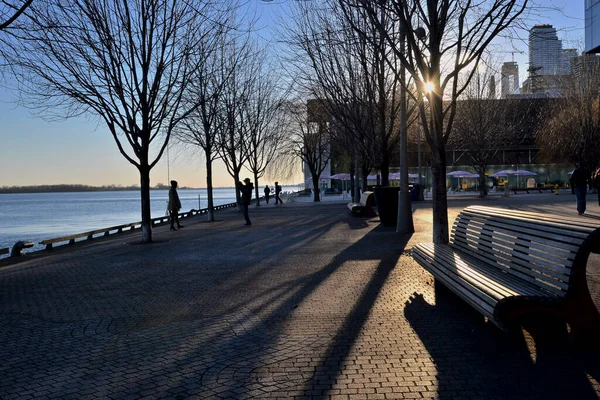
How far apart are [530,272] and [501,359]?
0.98 m

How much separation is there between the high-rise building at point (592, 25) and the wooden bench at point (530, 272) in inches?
753

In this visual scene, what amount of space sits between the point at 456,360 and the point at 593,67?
35.1 meters

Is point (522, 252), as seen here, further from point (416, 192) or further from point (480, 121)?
point (480, 121)

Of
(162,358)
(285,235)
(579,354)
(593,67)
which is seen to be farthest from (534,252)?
(593,67)

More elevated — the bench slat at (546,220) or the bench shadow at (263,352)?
the bench slat at (546,220)

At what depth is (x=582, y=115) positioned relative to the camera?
35156 millimetres

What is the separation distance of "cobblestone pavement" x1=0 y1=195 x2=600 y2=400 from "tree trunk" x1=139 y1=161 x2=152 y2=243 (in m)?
5.51

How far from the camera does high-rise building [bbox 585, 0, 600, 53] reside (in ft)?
69.4

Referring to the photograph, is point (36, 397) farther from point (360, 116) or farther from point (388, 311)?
point (360, 116)

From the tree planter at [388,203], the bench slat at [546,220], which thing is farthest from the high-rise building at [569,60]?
the bench slat at [546,220]

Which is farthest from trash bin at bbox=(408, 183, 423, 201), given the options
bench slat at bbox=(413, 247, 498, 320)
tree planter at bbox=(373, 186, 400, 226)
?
bench slat at bbox=(413, 247, 498, 320)

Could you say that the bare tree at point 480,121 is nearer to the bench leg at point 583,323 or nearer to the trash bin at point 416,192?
the trash bin at point 416,192

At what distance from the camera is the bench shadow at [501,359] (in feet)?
12.2

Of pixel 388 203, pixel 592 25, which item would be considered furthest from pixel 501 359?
pixel 592 25
